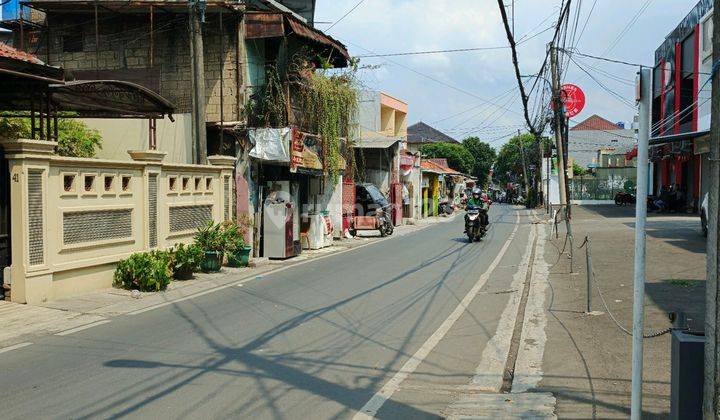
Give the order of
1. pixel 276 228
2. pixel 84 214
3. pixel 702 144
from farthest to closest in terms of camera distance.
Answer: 1. pixel 702 144
2. pixel 276 228
3. pixel 84 214

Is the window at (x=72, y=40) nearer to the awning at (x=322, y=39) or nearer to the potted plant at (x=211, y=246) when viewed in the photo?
the awning at (x=322, y=39)

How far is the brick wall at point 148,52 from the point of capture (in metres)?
18.8

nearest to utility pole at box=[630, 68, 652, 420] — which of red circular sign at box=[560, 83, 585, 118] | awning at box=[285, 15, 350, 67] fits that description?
awning at box=[285, 15, 350, 67]

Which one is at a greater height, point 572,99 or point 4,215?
point 572,99

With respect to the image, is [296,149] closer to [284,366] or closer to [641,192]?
[284,366]

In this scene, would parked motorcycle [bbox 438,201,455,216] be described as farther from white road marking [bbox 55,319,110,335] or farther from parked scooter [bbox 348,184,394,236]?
white road marking [bbox 55,319,110,335]

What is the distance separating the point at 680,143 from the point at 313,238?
23288 millimetres

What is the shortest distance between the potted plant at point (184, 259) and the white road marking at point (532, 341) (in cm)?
701

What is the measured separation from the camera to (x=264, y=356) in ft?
24.3

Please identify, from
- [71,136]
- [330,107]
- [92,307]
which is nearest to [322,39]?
[330,107]

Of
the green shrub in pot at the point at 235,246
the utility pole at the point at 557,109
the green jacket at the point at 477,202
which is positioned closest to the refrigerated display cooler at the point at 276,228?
the green shrub in pot at the point at 235,246

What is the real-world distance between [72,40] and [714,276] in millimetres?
20311

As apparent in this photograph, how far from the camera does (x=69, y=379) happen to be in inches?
255

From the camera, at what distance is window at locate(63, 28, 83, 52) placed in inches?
784
